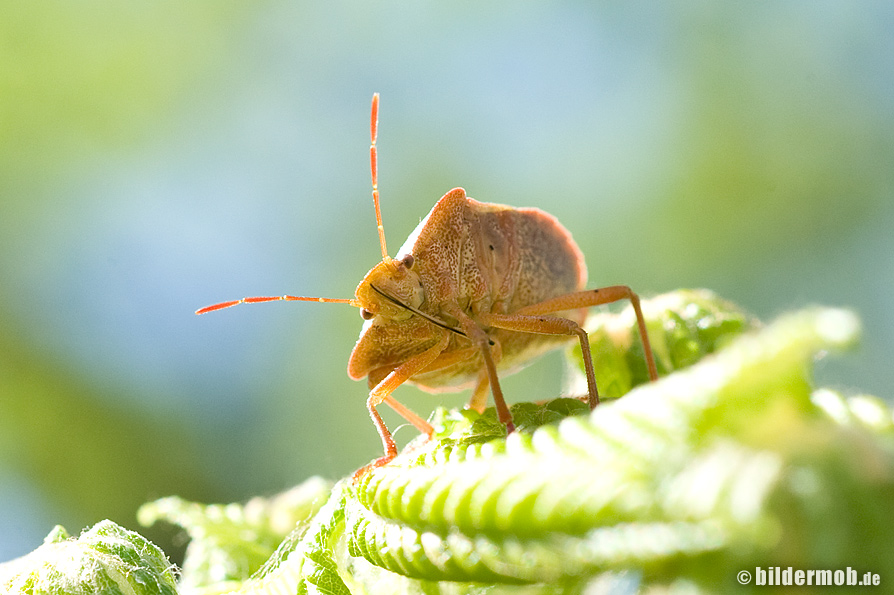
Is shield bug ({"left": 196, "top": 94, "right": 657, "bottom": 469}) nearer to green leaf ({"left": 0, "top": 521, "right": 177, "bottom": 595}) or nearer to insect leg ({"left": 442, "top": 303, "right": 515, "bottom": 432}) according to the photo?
insect leg ({"left": 442, "top": 303, "right": 515, "bottom": 432})

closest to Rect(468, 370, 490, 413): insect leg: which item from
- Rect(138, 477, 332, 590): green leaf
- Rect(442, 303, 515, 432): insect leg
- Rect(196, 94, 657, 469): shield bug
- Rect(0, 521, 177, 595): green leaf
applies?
Rect(196, 94, 657, 469): shield bug

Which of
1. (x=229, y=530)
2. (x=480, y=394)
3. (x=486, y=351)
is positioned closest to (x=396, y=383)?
(x=486, y=351)

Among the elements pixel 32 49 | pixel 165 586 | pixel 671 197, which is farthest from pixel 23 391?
pixel 165 586

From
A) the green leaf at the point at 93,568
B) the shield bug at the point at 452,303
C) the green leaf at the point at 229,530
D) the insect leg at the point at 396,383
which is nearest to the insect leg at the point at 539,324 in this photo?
the shield bug at the point at 452,303

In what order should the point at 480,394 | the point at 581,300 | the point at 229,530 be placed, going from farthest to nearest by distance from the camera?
the point at 480,394 → the point at 581,300 → the point at 229,530

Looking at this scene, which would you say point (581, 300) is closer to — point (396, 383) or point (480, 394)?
point (480, 394)

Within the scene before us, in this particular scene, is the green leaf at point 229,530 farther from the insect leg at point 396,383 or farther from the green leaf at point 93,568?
the green leaf at point 93,568

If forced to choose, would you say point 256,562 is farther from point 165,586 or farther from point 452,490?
point 452,490
